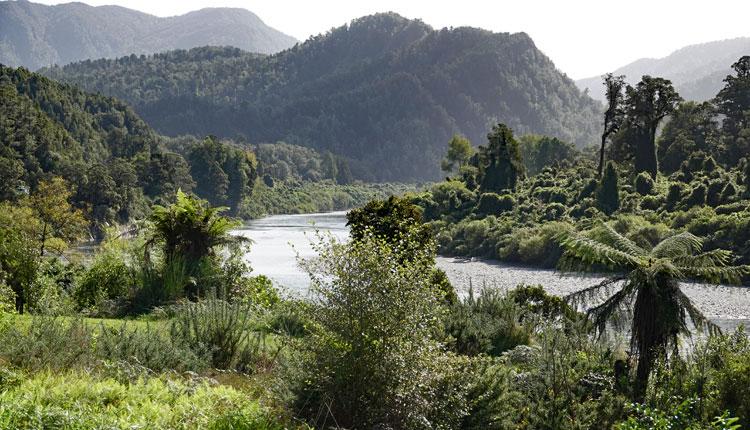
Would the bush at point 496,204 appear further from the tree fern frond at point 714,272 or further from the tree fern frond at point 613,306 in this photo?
the tree fern frond at point 613,306

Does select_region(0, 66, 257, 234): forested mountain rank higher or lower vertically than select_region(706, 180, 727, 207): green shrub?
higher

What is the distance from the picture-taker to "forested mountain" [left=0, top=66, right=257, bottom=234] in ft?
212

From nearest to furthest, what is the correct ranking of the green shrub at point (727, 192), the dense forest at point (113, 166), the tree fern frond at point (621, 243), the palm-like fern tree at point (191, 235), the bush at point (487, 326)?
1. the tree fern frond at point (621, 243)
2. the bush at point (487, 326)
3. the palm-like fern tree at point (191, 235)
4. the green shrub at point (727, 192)
5. the dense forest at point (113, 166)

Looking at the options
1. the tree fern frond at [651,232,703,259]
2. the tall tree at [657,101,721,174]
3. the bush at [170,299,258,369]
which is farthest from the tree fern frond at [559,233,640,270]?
the tall tree at [657,101,721,174]

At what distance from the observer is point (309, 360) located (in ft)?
23.1

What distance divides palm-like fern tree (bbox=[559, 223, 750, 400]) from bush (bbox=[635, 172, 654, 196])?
1776 inches

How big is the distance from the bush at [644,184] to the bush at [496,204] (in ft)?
35.1

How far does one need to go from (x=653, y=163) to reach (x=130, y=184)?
48.8 m

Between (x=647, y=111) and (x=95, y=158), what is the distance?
205ft

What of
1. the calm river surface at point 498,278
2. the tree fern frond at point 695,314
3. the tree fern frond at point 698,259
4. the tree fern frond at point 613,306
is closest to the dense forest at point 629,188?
the calm river surface at point 498,278

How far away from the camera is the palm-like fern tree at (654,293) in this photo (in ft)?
31.3

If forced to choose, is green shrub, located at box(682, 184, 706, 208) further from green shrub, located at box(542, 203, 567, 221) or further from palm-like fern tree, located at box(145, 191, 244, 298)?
palm-like fern tree, located at box(145, 191, 244, 298)

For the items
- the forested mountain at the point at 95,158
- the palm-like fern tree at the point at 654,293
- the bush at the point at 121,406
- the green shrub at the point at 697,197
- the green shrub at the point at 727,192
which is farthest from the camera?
the forested mountain at the point at 95,158

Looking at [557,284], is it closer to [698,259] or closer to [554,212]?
[554,212]
